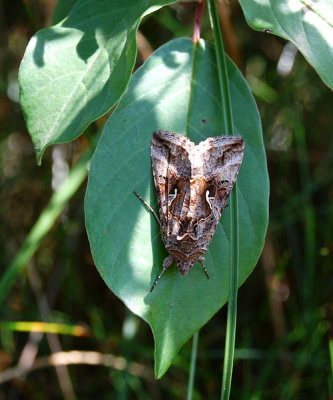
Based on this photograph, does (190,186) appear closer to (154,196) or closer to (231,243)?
(154,196)

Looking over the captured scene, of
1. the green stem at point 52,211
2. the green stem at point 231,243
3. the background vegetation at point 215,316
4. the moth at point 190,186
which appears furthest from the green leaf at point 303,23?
the background vegetation at point 215,316

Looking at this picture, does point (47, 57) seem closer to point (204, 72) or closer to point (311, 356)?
point (204, 72)

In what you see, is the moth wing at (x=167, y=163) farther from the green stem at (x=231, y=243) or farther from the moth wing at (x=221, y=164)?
the green stem at (x=231, y=243)

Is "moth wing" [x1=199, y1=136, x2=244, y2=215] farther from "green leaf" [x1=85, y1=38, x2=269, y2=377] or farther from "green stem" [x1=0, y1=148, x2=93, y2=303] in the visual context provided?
"green stem" [x1=0, y1=148, x2=93, y2=303]

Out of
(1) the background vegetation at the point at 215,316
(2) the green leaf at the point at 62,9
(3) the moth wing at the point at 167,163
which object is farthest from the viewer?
(1) the background vegetation at the point at 215,316

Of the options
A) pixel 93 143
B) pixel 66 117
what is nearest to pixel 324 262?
pixel 93 143

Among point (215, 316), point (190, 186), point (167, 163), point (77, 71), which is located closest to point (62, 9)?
point (77, 71)
